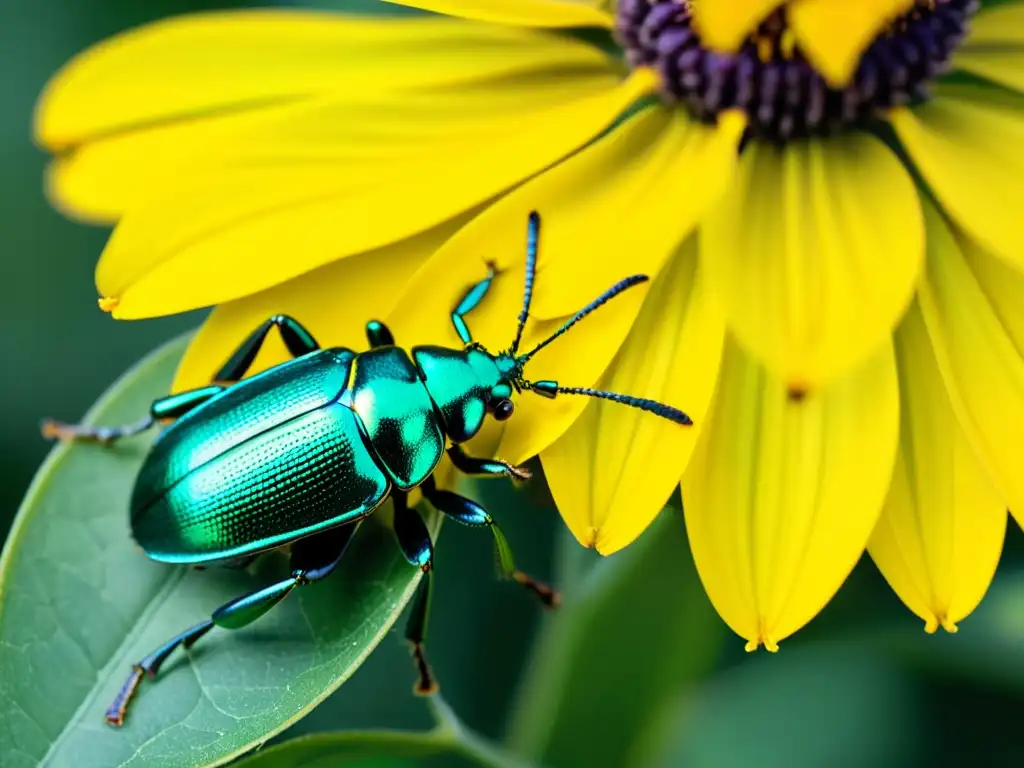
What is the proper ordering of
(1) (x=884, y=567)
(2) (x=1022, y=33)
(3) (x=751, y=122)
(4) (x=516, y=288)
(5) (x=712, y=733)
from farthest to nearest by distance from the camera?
(5) (x=712, y=733) → (2) (x=1022, y=33) → (3) (x=751, y=122) → (4) (x=516, y=288) → (1) (x=884, y=567)

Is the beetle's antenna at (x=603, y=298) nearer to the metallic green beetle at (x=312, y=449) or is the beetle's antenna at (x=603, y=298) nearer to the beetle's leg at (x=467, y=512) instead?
the metallic green beetle at (x=312, y=449)

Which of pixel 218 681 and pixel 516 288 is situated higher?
pixel 516 288

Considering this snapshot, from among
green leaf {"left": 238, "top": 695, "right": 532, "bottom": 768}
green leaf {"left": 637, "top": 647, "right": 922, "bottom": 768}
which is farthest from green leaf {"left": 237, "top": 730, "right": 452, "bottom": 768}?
green leaf {"left": 637, "top": 647, "right": 922, "bottom": 768}

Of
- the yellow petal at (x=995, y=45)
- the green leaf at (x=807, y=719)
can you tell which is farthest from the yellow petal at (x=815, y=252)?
the green leaf at (x=807, y=719)

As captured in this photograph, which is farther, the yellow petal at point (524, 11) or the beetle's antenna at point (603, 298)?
the yellow petal at point (524, 11)

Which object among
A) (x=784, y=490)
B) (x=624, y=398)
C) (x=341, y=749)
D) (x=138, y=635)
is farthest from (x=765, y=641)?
(x=138, y=635)

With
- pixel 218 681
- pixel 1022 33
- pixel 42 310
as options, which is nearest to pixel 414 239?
pixel 218 681

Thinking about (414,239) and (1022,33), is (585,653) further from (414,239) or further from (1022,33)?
(1022,33)
